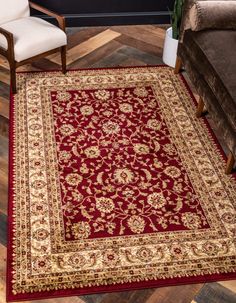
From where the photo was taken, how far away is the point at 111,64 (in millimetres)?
4852

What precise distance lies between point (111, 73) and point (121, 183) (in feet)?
5.38

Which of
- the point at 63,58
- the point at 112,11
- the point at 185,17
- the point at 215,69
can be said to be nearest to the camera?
the point at 215,69

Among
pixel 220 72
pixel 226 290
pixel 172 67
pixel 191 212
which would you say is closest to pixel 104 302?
pixel 226 290

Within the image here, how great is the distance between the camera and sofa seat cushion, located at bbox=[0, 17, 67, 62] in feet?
13.2

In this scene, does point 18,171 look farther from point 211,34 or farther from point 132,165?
point 211,34

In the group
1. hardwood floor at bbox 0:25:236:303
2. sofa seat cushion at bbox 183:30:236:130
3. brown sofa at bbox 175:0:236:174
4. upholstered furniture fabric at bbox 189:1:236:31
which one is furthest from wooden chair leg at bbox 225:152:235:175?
upholstered furniture fabric at bbox 189:1:236:31

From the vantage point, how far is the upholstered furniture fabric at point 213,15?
4.07 meters

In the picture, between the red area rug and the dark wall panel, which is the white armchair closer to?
the red area rug

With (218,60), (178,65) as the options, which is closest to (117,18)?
(178,65)

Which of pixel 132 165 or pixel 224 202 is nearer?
pixel 224 202

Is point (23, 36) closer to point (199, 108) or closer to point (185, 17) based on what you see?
point (185, 17)

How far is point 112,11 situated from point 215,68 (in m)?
2.18

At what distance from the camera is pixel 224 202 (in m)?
3.34

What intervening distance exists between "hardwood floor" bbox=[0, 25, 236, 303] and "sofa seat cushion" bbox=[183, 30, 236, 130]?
0.89 meters
